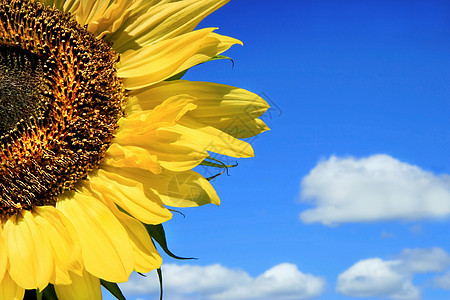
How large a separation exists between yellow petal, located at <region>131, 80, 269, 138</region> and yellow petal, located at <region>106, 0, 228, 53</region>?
0.37 m

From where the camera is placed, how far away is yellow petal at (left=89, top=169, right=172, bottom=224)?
3.05 meters

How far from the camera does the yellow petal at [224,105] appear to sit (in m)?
3.36

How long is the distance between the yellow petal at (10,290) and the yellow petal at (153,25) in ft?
4.69

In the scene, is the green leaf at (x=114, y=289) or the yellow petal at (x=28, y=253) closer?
the yellow petal at (x=28, y=253)

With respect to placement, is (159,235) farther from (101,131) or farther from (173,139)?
(101,131)

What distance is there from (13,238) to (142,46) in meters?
1.31

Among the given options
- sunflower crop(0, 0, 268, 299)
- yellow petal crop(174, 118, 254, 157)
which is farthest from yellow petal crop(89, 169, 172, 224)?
yellow petal crop(174, 118, 254, 157)

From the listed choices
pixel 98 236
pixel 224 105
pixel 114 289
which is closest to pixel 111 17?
pixel 224 105

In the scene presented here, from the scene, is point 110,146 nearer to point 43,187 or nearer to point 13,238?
point 43,187

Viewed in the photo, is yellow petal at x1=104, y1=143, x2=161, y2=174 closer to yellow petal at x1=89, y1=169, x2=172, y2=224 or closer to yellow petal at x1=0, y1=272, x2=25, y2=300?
yellow petal at x1=89, y1=169, x2=172, y2=224

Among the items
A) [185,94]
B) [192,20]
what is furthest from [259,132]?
[192,20]

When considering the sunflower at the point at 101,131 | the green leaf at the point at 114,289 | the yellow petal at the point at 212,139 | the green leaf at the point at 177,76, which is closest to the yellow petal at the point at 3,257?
the sunflower at the point at 101,131

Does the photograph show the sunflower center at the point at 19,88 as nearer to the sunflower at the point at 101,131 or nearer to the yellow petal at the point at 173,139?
the sunflower at the point at 101,131

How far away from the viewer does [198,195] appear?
124 inches
